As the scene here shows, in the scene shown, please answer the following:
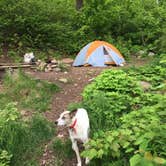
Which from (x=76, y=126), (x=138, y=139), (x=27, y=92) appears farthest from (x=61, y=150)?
(x=138, y=139)

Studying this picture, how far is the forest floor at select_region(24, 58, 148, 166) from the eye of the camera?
190 inches

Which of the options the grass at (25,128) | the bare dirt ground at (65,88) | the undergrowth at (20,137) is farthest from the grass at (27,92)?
the undergrowth at (20,137)

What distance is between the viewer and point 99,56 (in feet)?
30.2

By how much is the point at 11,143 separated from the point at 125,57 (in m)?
5.97

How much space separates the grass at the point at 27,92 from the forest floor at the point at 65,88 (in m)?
0.16

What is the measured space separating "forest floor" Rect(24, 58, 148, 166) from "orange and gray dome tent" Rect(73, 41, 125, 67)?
1.73ft

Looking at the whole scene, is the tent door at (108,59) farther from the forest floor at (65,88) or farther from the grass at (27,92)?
the grass at (27,92)

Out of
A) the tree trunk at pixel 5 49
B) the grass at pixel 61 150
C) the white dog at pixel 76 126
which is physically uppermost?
the tree trunk at pixel 5 49

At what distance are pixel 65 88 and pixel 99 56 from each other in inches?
106

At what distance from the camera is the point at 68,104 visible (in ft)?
19.8

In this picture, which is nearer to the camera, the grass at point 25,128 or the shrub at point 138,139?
the shrub at point 138,139

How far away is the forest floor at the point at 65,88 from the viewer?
482 cm

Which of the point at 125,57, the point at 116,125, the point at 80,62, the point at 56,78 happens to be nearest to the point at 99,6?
the point at 125,57

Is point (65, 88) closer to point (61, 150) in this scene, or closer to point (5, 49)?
point (61, 150)
